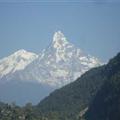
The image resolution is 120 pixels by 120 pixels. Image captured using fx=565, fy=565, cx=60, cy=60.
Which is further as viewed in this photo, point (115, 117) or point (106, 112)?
point (106, 112)

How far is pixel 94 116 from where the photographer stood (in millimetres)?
184000

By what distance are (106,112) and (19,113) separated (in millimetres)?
26626

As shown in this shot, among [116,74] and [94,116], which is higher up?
[116,74]

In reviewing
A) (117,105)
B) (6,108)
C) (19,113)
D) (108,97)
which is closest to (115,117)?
(117,105)

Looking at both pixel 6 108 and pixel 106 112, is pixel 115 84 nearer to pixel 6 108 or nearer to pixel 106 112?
pixel 106 112

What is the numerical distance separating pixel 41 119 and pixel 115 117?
78.4 feet

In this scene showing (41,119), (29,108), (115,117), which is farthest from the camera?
(29,108)

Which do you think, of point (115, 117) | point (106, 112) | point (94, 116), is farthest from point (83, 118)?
point (115, 117)

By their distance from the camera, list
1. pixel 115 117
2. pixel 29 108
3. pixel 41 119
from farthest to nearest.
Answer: pixel 29 108, pixel 41 119, pixel 115 117

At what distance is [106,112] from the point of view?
172250mm

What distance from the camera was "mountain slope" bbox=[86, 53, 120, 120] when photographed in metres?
Result: 165

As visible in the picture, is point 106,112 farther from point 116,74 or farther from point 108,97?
point 116,74

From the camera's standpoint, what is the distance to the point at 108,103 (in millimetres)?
175250

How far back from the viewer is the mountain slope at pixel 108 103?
164863 mm
